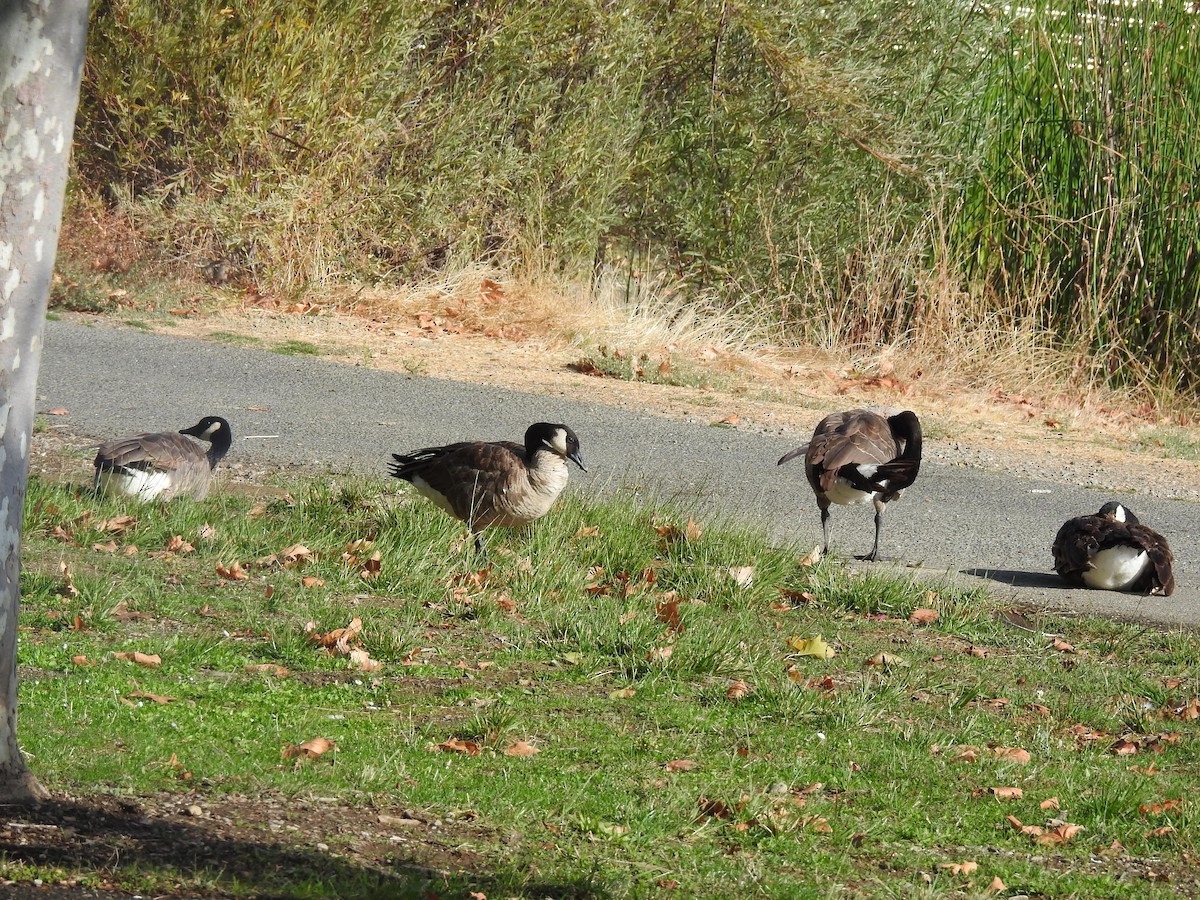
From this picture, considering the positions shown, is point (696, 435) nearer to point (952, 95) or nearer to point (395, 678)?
point (395, 678)

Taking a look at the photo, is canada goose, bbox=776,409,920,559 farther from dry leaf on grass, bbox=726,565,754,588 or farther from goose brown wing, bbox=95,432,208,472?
goose brown wing, bbox=95,432,208,472

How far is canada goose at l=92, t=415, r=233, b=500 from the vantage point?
783cm

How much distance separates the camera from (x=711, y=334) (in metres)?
17.2

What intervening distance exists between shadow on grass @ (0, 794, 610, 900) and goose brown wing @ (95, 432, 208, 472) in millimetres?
4253

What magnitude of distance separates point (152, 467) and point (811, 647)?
→ 3.88 meters

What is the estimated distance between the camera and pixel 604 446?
11203 millimetres

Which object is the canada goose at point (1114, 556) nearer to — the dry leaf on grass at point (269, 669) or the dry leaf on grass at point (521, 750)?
the dry leaf on grass at point (521, 750)

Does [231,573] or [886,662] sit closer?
[886,662]

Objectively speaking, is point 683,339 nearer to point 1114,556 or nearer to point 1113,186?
point 1113,186

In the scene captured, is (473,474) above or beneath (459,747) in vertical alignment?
above

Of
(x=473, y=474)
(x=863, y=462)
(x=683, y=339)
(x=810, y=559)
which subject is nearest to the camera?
(x=473, y=474)

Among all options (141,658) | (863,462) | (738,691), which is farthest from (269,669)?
(863,462)

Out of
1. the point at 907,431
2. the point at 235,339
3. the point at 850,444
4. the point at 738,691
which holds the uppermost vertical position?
the point at 907,431

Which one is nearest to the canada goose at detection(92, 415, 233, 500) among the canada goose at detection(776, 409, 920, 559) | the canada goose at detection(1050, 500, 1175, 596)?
the canada goose at detection(776, 409, 920, 559)
